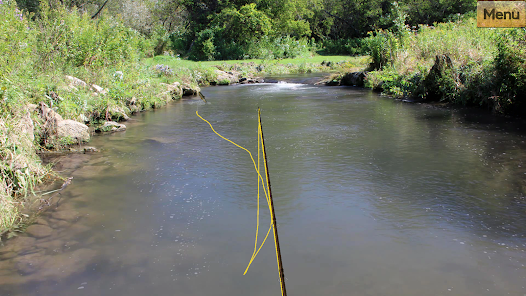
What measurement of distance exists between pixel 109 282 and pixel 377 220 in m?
3.60

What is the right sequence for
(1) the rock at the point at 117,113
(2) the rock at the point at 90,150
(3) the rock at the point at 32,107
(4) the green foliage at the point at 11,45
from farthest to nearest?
(1) the rock at the point at 117,113
(2) the rock at the point at 90,150
(3) the rock at the point at 32,107
(4) the green foliage at the point at 11,45

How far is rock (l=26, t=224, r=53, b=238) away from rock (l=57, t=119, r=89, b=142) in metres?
4.33

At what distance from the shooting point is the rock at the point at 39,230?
18.6 feet

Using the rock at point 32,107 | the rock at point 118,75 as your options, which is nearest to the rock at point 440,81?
the rock at point 118,75

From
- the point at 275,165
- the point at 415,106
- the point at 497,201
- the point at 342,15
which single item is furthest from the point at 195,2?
the point at 497,201

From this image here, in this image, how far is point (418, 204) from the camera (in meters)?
6.41

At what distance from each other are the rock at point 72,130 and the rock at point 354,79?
16.8 metres

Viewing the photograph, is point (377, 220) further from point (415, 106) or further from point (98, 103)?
point (415, 106)

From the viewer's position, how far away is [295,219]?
603cm

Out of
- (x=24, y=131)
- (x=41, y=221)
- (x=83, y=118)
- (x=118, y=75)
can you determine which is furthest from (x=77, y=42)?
(x=41, y=221)

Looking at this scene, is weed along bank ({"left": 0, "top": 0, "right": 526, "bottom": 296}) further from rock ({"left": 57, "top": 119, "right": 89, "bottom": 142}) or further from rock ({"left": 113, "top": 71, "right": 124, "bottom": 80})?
rock ({"left": 113, "top": 71, "right": 124, "bottom": 80})

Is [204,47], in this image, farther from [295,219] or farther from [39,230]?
[295,219]

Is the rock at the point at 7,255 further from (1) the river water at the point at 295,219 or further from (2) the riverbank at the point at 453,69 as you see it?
(2) the riverbank at the point at 453,69

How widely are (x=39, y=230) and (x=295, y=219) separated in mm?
3563
